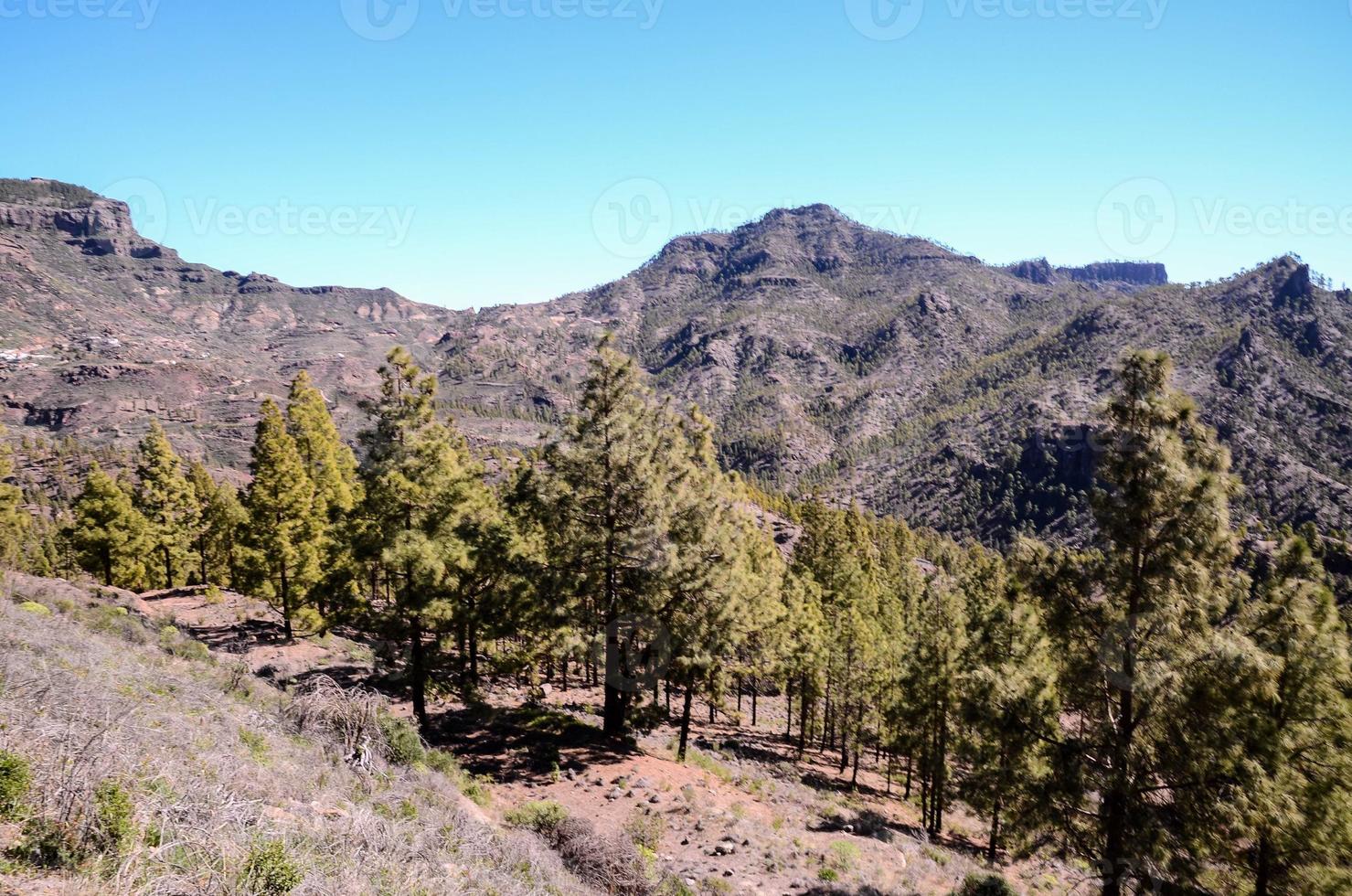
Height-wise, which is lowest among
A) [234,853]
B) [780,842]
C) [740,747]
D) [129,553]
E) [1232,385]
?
[740,747]

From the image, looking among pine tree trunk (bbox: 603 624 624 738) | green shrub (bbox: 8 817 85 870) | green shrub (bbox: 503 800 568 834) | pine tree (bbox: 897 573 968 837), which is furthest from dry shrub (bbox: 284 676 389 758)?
pine tree (bbox: 897 573 968 837)

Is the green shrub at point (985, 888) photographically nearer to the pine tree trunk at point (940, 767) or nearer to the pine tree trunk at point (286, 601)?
the pine tree trunk at point (940, 767)

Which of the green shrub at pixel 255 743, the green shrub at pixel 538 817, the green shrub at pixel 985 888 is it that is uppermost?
the green shrub at pixel 255 743

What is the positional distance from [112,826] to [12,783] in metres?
1.00

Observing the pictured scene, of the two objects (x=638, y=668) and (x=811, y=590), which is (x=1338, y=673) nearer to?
(x=638, y=668)

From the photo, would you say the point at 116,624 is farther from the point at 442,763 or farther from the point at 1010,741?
the point at 1010,741

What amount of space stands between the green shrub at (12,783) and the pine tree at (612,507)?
12.3 metres

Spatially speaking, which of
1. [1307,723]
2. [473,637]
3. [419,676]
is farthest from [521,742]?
[1307,723]

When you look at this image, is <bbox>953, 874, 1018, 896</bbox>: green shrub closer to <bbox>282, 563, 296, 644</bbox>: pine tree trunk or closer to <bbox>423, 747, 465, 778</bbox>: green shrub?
<bbox>423, 747, 465, 778</bbox>: green shrub

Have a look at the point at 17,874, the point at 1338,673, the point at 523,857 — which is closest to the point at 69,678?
the point at 17,874

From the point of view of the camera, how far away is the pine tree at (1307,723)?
12.1 metres

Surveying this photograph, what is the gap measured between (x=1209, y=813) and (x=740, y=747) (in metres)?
22.3

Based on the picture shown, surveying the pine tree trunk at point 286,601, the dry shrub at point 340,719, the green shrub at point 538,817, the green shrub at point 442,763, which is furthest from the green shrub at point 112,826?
the pine tree trunk at point 286,601

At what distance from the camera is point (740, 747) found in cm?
2978
